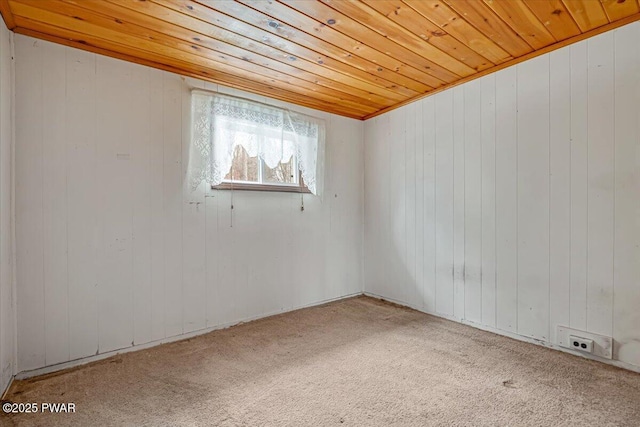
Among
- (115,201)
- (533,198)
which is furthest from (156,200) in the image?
(533,198)

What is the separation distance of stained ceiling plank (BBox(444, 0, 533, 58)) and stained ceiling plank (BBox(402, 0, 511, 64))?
23mm

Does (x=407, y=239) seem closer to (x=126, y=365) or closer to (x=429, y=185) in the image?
(x=429, y=185)

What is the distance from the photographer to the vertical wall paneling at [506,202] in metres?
2.35

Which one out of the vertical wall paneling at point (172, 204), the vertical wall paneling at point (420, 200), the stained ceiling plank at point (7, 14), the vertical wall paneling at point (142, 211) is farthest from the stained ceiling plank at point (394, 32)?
the stained ceiling plank at point (7, 14)

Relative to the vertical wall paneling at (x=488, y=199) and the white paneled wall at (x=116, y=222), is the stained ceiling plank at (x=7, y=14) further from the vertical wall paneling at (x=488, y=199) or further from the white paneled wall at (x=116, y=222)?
the vertical wall paneling at (x=488, y=199)

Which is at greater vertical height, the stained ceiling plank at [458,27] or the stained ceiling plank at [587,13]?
the stained ceiling plank at [587,13]

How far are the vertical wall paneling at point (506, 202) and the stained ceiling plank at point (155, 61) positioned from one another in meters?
1.50

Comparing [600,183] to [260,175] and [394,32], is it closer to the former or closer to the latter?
[394,32]

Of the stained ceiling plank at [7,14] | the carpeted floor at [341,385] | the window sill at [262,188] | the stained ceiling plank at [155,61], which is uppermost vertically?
the stained ceiling plank at [155,61]

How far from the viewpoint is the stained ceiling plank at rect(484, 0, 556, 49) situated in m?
1.65

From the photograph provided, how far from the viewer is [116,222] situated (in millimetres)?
2133

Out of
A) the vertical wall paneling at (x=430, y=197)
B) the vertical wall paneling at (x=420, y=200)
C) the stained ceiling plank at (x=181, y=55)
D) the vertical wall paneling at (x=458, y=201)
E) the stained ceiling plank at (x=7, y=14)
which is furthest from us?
the vertical wall paneling at (x=420, y=200)

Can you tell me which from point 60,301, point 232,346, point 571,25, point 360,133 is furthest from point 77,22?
point 571,25

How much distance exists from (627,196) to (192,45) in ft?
9.29
